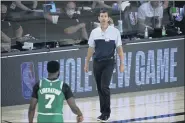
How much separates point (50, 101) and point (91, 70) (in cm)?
633

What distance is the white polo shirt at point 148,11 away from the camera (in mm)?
15609

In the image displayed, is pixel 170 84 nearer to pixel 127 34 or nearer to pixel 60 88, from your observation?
pixel 127 34

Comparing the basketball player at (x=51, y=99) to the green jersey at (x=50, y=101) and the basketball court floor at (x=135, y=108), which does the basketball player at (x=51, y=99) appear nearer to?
the green jersey at (x=50, y=101)

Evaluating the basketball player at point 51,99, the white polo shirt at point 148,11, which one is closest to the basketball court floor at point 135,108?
the white polo shirt at point 148,11

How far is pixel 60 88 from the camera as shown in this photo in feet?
27.7

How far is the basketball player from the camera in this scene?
27.4 feet

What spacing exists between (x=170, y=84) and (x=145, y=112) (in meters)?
2.94

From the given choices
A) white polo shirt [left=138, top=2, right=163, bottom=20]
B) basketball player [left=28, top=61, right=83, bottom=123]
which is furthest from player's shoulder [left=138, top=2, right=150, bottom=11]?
basketball player [left=28, top=61, right=83, bottom=123]

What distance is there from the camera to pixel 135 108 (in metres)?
13.5

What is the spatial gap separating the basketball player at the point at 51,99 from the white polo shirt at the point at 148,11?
24.3 ft

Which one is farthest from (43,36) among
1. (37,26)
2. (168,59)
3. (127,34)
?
(168,59)

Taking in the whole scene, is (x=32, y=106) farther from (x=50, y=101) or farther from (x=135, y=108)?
(x=135, y=108)

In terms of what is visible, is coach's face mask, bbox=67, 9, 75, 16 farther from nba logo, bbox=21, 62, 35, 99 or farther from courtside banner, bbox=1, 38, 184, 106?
nba logo, bbox=21, 62, 35, 99

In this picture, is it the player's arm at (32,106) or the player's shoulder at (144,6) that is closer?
the player's arm at (32,106)
